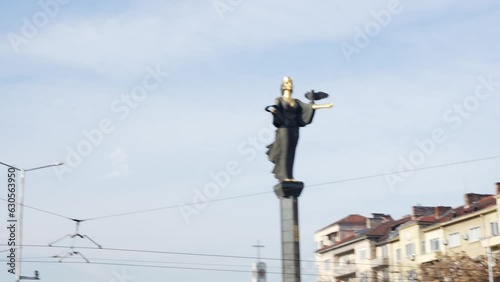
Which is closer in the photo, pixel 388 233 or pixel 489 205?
pixel 489 205

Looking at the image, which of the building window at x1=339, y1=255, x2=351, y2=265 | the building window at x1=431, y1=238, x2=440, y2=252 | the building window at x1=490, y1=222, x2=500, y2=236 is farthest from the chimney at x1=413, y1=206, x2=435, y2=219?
the building window at x1=490, y1=222, x2=500, y2=236

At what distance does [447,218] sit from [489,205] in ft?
19.2

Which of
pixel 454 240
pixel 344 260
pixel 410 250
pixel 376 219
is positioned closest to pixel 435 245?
pixel 454 240

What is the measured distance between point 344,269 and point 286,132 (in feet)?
238

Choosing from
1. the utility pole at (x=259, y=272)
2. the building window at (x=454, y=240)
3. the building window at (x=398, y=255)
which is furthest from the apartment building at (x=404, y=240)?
the utility pole at (x=259, y=272)

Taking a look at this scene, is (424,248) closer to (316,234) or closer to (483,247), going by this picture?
(483,247)

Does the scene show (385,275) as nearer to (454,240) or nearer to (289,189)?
(454,240)

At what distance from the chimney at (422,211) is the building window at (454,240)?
387 inches

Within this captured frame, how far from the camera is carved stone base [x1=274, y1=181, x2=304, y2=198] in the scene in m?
30.4

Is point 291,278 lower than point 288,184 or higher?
lower

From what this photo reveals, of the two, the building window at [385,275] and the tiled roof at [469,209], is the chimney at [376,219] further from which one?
the tiled roof at [469,209]

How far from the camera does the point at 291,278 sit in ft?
97.6

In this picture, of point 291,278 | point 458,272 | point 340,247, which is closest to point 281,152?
point 291,278

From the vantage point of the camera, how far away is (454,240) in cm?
8188
